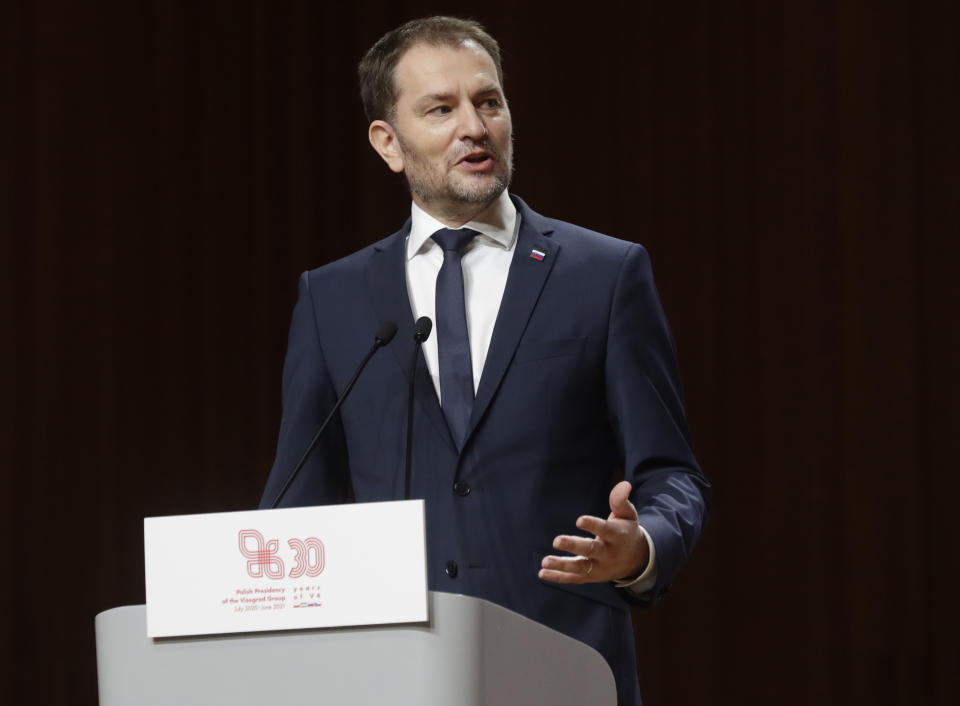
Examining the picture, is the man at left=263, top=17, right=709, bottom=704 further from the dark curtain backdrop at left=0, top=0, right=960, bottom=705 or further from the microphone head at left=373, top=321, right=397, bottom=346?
the dark curtain backdrop at left=0, top=0, right=960, bottom=705

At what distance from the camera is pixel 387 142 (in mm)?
2469

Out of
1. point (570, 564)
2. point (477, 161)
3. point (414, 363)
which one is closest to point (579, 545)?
point (570, 564)

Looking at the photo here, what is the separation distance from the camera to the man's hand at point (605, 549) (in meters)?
1.48

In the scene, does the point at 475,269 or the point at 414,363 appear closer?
the point at 414,363

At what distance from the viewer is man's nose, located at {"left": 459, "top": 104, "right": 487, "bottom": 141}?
2.26 metres

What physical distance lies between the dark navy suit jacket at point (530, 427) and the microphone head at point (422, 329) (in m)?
0.12

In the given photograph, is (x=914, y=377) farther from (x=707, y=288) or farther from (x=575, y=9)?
(x=575, y=9)

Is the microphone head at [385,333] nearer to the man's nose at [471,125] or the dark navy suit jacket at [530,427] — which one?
the dark navy suit jacket at [530,427]

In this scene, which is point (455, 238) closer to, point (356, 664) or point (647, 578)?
point (647, 578)

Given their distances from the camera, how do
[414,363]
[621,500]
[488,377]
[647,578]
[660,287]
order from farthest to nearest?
[660,287], [488,377], [414,363], [647,578], [621,500]

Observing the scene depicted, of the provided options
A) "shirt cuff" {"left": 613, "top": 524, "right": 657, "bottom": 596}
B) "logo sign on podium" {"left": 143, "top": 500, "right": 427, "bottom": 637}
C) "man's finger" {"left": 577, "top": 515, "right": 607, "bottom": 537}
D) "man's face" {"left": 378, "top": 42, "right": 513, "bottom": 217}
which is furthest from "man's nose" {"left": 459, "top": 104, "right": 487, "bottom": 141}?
"logo sign on podium" {"left": 143, "top": 500, "right": 427, "bottom": 637}

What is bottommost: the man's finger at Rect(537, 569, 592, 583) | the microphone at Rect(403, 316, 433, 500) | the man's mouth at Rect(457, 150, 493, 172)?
the man's finger at Rect(537, 569, 592, 583)

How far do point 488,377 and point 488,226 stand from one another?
1.03 ft

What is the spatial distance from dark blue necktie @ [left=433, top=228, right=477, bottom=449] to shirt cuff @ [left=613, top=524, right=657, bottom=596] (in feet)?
1.36
